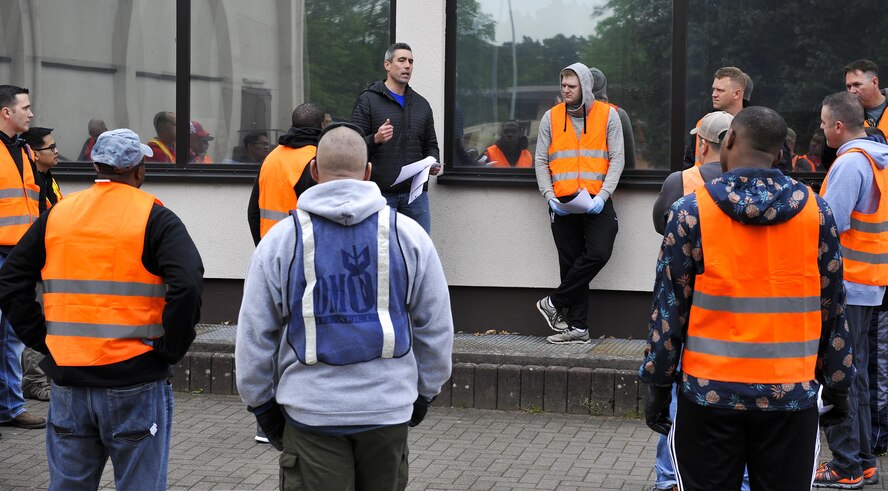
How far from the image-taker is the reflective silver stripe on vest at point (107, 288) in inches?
185

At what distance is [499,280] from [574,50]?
76.1 inches

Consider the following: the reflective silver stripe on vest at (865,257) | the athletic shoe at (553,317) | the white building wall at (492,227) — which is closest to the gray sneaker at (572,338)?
the athletic shoe at (553,317)

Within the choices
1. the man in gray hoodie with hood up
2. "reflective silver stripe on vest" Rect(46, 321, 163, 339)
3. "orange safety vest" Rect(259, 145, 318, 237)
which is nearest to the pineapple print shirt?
"reflective silver stripe on vest" Rect(46, 321, 163, 339)

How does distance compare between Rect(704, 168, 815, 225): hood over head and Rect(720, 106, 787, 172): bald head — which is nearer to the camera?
Rect(704, 168, 815, 225): hood over head

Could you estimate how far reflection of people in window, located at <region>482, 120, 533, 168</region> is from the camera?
9555mm

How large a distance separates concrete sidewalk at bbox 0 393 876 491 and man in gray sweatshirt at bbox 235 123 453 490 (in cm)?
267

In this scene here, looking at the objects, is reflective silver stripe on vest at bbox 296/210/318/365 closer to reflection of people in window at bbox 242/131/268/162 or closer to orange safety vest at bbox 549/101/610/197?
orange safety vest at bbox 549/101/610/197

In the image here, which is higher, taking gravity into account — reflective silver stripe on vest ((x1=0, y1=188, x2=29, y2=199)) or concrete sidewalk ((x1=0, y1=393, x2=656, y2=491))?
reflective silver stripe on vest ((x1=0, y1=188, x2=29, y2=199))

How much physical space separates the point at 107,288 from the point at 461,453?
124 inches

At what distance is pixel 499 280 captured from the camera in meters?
9.43

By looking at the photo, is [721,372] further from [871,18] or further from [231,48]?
[231,48]

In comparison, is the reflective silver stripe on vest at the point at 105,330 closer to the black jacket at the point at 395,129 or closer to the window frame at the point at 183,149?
the black jacket at the point at 395,129

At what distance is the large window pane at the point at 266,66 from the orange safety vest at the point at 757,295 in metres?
6.19

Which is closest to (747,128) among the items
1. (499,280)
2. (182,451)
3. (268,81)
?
(182,451)
